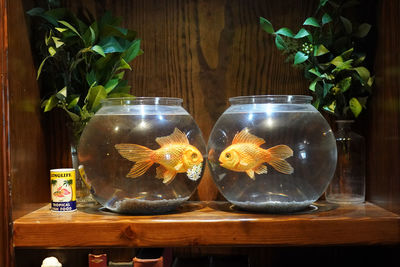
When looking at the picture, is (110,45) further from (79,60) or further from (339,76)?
(339,76)

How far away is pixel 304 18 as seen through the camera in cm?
140

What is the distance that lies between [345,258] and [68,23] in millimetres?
1083

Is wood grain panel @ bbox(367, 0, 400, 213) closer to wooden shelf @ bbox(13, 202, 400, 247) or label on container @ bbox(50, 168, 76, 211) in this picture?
wooden shelf @ bbox(13, 202, 400, 247)

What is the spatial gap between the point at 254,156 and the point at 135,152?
0.91 feet

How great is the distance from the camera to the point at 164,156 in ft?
3.50

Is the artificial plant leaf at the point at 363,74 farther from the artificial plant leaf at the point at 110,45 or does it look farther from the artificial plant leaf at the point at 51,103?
the artificial plant leaf at the point at 51,103

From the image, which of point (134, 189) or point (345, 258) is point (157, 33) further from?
point (345, 258)

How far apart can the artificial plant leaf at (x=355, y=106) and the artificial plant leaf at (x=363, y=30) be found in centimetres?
18

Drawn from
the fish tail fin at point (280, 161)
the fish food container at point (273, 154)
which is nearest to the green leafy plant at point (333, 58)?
the fish food container at point (273, 154)

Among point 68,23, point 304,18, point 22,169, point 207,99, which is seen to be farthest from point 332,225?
point 68,23

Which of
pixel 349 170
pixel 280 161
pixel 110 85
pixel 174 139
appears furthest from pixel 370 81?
pixel 110 85

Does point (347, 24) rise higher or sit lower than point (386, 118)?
higher

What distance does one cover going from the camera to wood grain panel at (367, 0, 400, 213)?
1.11m

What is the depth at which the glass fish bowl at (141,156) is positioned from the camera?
1.07 metres
